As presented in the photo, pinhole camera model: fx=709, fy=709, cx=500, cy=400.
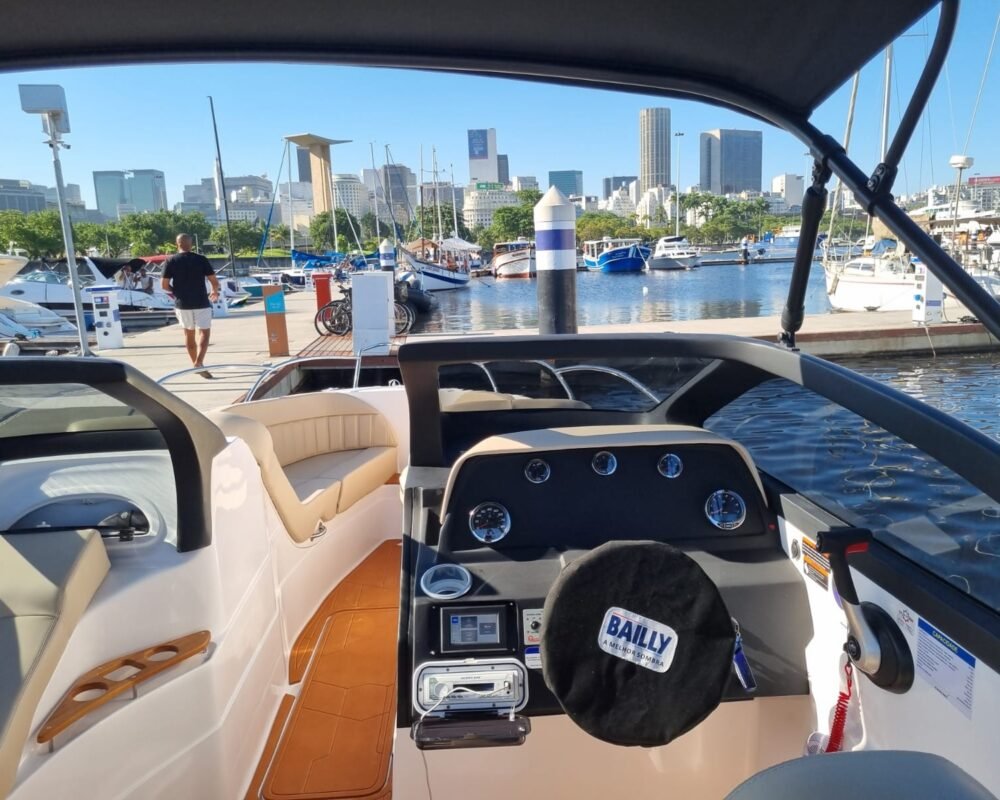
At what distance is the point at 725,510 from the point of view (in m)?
2.09

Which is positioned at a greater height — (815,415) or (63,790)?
(815,415)

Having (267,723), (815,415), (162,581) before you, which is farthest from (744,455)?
(267,723)

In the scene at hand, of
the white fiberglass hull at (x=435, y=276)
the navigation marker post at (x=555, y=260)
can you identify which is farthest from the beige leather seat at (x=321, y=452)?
the white fiberglass hull at (x=435, y=276)

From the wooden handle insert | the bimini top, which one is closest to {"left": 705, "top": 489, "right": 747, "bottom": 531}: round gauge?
the bimini top

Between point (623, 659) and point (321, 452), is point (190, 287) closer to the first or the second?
point (321, 452)

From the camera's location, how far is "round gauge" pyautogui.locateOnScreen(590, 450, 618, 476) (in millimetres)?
2102

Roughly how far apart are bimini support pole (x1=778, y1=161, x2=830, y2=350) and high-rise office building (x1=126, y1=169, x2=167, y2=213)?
563 ft

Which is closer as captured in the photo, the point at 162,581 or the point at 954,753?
the point at 954,753

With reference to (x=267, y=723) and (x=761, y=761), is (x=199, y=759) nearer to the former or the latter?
(x=267, y=723)

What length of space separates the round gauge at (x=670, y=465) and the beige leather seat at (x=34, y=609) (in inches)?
60.9

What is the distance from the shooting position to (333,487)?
3.56 m

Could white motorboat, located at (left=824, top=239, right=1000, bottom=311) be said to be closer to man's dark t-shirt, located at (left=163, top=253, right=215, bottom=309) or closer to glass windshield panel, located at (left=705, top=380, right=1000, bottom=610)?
man's dark t-shirt, located at (left=163, top=253, right=215, bottom=309)

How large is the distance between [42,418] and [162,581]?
122 centimetres

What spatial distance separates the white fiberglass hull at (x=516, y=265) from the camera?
49.3 meters
